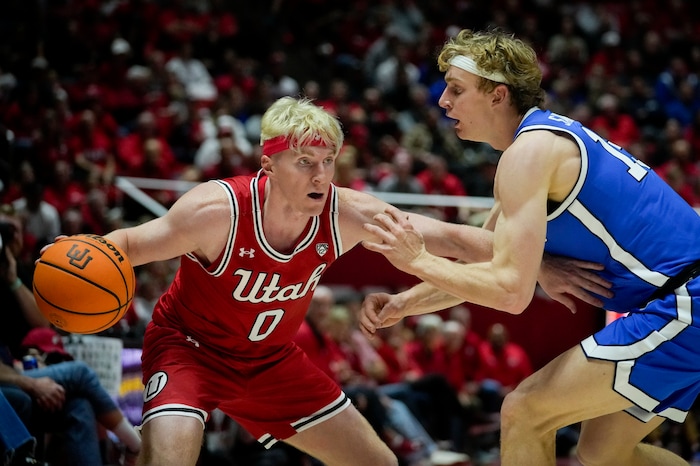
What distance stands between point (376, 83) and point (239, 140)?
176 inches

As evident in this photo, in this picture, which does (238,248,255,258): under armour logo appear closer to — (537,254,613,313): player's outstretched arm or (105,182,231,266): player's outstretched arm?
(105,182,231,266): player's outstretched arm

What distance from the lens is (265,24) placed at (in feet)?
52.7

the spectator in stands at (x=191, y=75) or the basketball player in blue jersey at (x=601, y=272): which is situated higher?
the basketball player in blue jersey at (x=601, y=272)

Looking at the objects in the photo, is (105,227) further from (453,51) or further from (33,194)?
(453,51)

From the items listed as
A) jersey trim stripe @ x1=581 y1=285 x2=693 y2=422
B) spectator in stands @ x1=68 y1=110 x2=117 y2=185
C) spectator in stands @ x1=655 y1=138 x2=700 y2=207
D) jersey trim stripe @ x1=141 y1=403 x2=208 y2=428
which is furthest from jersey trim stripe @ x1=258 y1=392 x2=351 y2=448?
spectator in stands @ x1=655 y1=138 x2=700 y2=207

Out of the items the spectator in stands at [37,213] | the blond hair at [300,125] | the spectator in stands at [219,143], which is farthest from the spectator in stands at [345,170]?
the blond hair at [300,125]

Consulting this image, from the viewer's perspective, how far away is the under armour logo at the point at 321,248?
4.79 meters

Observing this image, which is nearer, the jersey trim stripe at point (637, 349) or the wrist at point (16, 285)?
the jersey trim stripe at point (637, 349)

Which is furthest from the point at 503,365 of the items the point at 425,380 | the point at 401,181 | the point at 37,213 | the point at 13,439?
the point at 13,439

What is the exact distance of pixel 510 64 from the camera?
444 centimetres

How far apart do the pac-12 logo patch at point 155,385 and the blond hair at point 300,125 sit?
4.19ft

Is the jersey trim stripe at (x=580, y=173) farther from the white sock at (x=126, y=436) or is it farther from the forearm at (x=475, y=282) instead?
the white sock at (x=126, y=436)

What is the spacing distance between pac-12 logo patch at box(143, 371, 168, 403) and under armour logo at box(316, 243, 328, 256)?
972 millimetres

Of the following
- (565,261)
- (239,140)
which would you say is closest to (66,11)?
(239,140)
